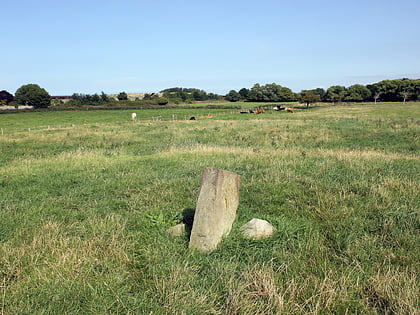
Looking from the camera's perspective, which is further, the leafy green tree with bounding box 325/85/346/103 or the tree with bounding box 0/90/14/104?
the leafy green tree with bounding box 325/85/346/103

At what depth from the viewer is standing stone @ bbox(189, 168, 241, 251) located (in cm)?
518

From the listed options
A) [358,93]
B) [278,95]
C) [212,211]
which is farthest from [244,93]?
[212,211]

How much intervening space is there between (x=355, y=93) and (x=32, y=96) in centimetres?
10791

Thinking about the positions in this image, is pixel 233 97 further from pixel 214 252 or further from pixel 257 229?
pixel 214 252

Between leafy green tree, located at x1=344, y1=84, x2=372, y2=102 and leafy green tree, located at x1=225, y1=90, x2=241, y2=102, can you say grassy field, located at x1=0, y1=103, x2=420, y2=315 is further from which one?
leafy green tree, located at x1=225, y1=90, x2=241, y2=102

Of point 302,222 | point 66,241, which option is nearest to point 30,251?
point 66,241

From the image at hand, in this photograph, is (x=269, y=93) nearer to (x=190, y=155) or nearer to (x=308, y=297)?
(x=190, y=155)

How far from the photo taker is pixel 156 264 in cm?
471

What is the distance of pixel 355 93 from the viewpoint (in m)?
112

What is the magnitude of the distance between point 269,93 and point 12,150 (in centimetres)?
11001

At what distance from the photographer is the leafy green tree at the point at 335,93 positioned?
109806mm

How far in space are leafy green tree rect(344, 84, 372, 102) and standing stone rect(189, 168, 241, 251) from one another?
117956mm

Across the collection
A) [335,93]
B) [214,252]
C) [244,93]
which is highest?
[244,93]

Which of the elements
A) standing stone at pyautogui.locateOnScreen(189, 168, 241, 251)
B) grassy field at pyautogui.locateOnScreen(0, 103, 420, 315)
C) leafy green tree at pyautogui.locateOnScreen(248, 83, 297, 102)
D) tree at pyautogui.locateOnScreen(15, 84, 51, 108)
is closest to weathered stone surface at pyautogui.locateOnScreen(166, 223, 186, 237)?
grassy field at pyautogui.locateOnScreen(0, 103, 420, 315)
